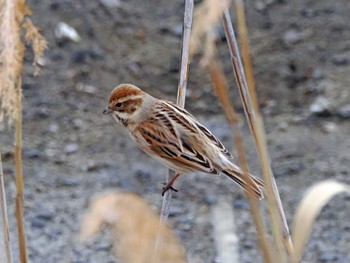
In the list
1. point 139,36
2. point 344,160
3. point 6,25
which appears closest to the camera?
point 6,25

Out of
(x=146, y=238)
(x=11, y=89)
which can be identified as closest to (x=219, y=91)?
(x=146, y=238)

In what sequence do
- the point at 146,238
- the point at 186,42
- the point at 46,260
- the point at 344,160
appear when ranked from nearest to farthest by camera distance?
the point at 146,238 < the point at 186,42 < the point at 46,260 < the point at 344,160

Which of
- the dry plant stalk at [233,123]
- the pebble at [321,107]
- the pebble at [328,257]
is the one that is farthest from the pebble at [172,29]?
the dry plant stalk at [233,123]

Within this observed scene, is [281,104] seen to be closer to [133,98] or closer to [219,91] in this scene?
[133,98]

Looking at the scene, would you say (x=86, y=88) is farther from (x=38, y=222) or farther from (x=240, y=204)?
(x=240, y=204)

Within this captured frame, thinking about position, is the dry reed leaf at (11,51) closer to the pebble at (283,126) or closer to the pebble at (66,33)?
the pebble at (283,126)

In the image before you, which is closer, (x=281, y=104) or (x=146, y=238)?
(x=146, y=238)

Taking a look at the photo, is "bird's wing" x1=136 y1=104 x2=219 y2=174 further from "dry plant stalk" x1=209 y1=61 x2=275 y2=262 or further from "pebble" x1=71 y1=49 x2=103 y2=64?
"pebble" x1=71 y1=49 x2=103 y2=64
